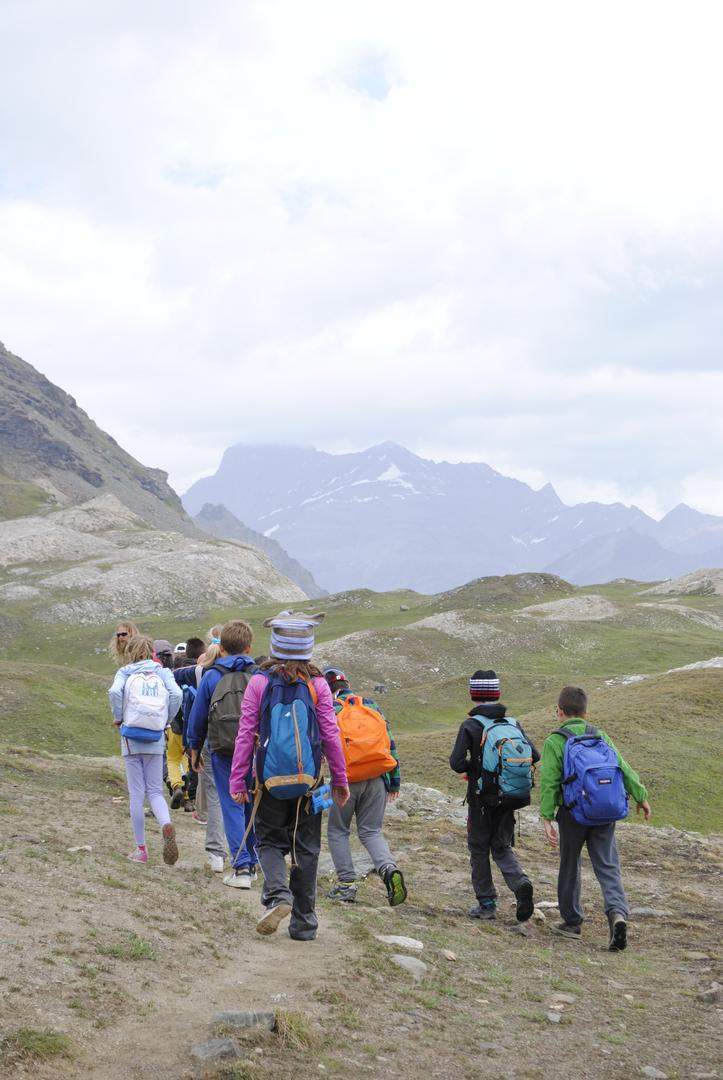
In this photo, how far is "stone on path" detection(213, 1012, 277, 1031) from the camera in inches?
273

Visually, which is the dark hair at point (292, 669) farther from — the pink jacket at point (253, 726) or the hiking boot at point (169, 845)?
the hiking boot at point (169, 845)

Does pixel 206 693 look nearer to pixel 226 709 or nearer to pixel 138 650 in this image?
pixel 226 709

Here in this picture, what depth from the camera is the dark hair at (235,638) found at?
12.3 meters

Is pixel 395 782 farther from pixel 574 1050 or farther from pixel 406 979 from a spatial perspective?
pixel 574 1050

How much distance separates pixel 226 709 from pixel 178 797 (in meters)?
7.86

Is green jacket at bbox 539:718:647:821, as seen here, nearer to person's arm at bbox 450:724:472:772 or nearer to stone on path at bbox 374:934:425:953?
person's arm at bbox 450:724:472:772

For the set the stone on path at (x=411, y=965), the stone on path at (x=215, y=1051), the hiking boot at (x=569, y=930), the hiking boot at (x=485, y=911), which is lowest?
the hiking boot at (x=569, y=930)

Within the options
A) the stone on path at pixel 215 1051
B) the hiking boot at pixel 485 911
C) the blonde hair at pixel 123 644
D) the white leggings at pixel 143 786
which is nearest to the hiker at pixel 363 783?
the hiking boot at pixel 485 911

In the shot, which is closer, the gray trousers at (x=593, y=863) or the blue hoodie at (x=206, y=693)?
the gray trousers at (x=593, y=863)

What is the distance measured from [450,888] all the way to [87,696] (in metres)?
30.4

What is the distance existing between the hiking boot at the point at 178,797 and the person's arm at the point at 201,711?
6.61m

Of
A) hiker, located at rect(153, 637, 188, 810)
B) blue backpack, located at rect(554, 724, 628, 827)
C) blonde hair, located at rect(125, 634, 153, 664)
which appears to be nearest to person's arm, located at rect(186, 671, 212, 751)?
blonde hair, located at rect(125, 634, 153, 664)

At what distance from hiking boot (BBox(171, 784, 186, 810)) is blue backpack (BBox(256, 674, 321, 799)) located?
10.2m

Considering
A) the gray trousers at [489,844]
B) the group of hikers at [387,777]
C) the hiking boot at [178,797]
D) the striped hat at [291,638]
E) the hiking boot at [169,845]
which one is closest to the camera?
the striped hat at [291,638]
